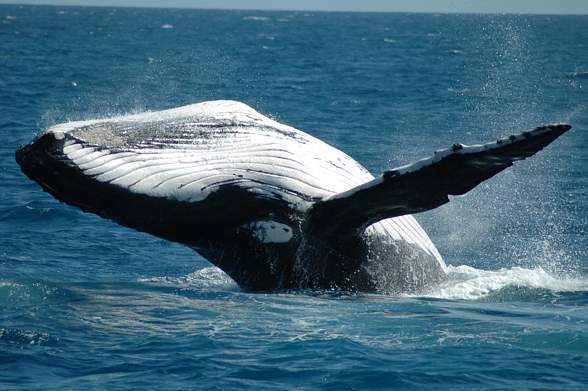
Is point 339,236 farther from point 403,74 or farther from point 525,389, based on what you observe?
point 403,74

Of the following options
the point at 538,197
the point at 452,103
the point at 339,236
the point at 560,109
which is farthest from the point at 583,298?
the point at 452,103

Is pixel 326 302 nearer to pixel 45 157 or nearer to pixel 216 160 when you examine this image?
pixel 216 160

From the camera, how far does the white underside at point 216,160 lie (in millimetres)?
9570

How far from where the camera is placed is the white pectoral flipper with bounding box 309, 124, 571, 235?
28.2ft

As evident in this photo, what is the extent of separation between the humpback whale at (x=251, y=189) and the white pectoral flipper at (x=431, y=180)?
1cm

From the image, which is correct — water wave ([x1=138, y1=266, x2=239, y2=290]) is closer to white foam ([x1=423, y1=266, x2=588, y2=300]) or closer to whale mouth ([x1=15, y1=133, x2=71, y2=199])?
white foam ([x1=423, y1=266, x2=588, y2=300])

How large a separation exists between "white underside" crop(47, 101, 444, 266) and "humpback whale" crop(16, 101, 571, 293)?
1 cm

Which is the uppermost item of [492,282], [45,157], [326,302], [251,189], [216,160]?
[216,160]

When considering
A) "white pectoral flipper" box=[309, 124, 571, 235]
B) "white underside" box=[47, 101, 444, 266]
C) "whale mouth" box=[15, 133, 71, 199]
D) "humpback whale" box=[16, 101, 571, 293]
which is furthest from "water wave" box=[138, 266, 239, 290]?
"whale mouth" box=[15, 133, 71, 199]

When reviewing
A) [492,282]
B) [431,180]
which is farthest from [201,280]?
[431,180]

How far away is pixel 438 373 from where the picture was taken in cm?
829

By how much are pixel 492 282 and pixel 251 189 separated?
12.5ft

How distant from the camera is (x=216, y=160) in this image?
9922 mm

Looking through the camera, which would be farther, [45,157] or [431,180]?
[45,157]
